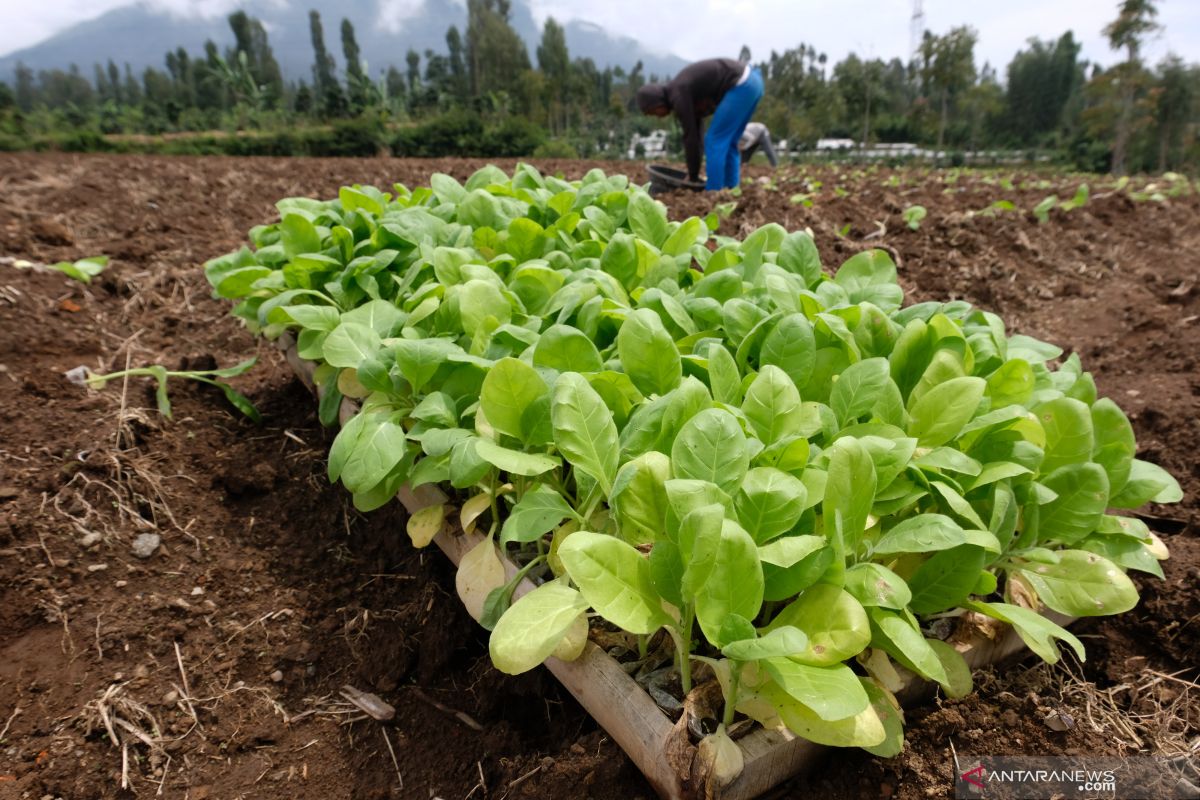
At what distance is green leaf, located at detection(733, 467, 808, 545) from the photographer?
3.69ft

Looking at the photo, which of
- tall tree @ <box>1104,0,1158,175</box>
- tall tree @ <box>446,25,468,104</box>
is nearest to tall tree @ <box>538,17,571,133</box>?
tall tree @ <box>446,25,468,104</box>

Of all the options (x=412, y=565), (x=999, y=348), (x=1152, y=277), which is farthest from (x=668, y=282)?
(x=1152, y=277)

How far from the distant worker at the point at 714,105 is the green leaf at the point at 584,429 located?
615cm

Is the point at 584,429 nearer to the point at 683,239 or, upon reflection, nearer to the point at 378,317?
the point at 378,317

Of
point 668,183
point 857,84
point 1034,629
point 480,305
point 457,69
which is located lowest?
point 1034,629

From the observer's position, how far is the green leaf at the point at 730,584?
100cm

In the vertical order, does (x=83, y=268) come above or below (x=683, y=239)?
below

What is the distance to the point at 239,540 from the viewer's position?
217 centimetres

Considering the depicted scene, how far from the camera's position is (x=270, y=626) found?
1894 millimetres

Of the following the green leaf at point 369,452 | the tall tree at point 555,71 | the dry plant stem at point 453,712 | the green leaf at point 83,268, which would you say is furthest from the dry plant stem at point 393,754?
the tall tree at point 555,71

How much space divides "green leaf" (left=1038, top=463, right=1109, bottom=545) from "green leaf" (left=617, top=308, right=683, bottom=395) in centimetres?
78

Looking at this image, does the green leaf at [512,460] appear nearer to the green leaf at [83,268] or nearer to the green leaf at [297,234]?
the green leaf at [297,234]

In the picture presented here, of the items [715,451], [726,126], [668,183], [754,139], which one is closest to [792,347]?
[715,451]

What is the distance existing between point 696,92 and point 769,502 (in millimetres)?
7230
